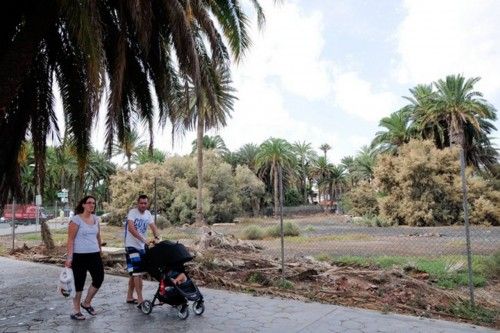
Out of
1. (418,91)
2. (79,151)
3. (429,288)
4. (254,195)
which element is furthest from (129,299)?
(254,195)

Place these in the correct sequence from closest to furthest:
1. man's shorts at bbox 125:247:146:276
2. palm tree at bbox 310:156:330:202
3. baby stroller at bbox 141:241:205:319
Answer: baby stroller at bbox 141:241:205:319
man's shorts at bbox 125:247:146:276
palm tree at bbox 310:156:330:202

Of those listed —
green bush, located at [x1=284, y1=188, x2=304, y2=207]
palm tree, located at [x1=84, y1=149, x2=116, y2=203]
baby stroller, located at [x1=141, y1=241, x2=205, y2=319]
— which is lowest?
baby stroller, located at [x1=141, y1=241, x2=205, y2=319]

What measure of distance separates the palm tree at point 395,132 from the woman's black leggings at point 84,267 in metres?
43.7

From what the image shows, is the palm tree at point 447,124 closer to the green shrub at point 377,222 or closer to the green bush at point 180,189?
the green shrub at point 377,222

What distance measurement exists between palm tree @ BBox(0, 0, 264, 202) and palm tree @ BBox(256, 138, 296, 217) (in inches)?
2171

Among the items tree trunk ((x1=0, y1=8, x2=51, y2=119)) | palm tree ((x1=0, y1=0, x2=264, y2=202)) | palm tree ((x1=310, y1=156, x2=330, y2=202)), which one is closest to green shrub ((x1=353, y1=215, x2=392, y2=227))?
palm tree ((x1=0, y1=0, x2=264, y2=202))

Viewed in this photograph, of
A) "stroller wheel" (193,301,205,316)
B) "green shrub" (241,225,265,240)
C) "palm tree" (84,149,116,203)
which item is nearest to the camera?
"stroller wheel" (193,301,205,316)

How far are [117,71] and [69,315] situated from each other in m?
3.56

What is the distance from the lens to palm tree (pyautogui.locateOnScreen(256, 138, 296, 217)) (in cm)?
6525

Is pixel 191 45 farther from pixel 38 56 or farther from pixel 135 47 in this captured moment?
pixel 38 56

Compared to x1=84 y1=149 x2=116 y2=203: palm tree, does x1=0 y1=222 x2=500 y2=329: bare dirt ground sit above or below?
below

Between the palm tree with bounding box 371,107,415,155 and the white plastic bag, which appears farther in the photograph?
the palm tree with bounding box 371,107,415,155

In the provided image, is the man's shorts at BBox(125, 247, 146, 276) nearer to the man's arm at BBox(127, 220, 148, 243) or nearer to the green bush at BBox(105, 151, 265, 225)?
the man's arm at BBox(127, 220, 148, 243)

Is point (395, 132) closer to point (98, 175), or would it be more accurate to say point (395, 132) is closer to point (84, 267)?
point (98, 175)
